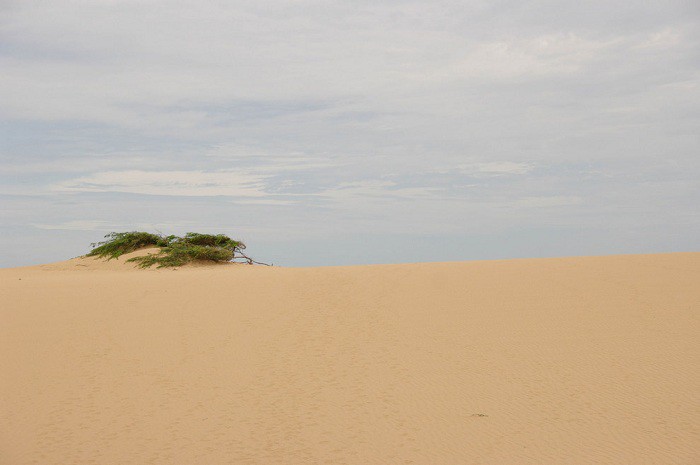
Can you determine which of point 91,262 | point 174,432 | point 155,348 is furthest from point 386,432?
point 91,262

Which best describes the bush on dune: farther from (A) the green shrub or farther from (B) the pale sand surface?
(B) the pale sand surface

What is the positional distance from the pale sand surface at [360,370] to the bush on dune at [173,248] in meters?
5.80

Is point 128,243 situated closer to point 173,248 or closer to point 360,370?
point 173,248

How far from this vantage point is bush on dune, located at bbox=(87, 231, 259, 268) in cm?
2031

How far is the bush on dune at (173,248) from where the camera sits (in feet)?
66.6

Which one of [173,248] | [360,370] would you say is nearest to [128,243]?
[173,248]

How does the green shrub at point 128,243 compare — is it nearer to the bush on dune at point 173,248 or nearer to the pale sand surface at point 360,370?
the bush on dune at point 173,248

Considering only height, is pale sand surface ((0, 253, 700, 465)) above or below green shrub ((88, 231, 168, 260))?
below

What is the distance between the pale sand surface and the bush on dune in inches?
228

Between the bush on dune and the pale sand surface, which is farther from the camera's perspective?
the bush on dune

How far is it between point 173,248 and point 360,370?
528 inches

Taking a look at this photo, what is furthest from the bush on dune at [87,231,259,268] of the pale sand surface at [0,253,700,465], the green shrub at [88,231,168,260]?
the pale sand surface at [0,253,700,465]

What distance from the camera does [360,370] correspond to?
8805 mm

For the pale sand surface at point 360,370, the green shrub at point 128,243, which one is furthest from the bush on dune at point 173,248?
the pale sand surface at point 360,370
